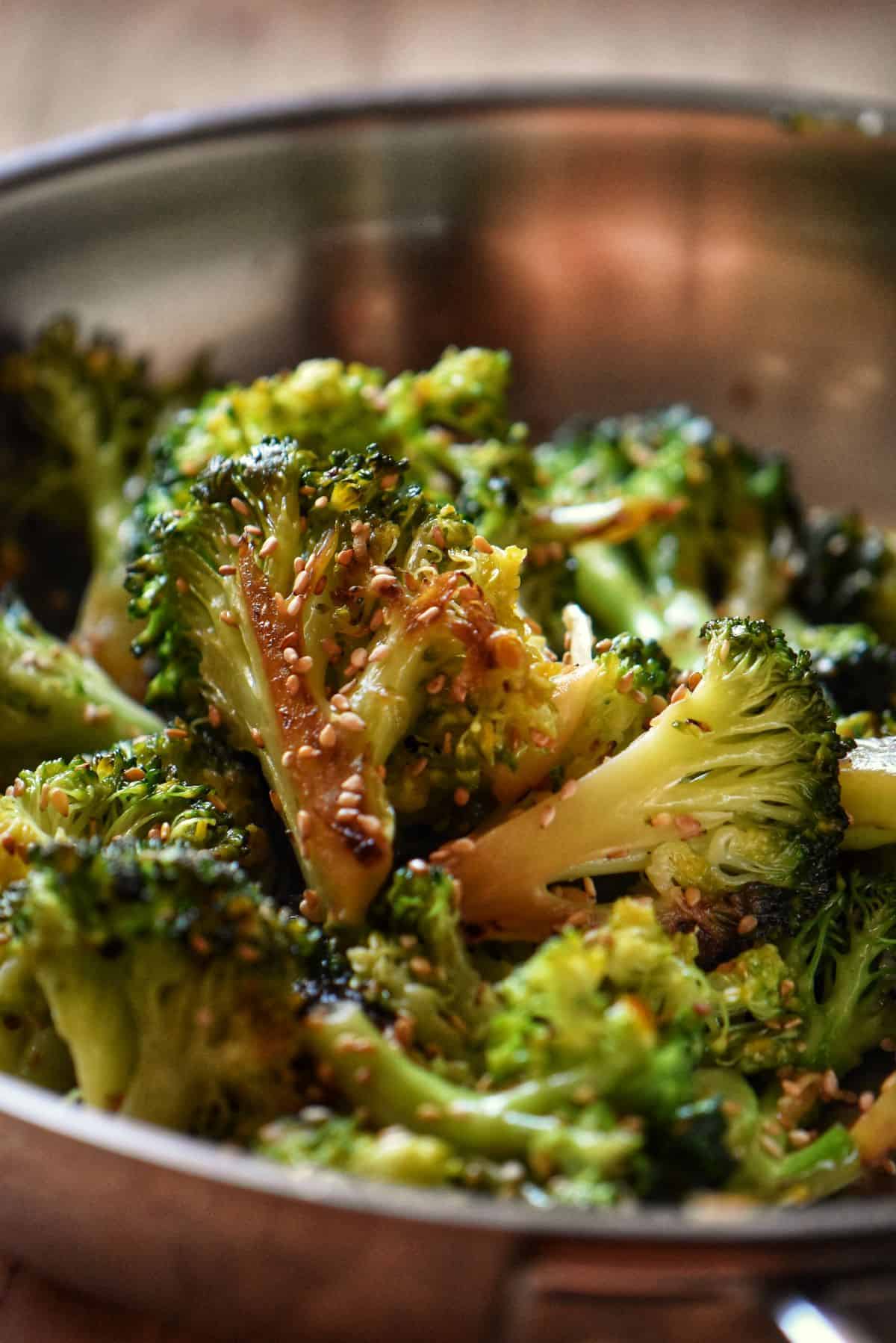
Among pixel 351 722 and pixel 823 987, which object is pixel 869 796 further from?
pixel 351 722

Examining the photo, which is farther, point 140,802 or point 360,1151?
point 140,802

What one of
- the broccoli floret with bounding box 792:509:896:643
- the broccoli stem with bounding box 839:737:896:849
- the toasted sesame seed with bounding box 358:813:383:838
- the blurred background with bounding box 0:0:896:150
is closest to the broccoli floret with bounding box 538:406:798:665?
the broccoli floret with bounding box 792:509:896:643

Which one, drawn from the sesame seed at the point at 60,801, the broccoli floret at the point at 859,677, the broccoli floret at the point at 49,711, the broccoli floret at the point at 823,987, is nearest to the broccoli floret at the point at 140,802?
the sesame seed at the point at 60,801

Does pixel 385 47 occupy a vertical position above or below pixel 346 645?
above

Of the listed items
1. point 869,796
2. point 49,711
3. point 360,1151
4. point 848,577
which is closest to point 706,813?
point 869,796

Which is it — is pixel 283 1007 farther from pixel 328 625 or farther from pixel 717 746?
pixel 717 746

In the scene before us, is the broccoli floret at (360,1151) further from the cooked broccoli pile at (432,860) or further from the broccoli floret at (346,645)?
the broccoli floret at (346,645)

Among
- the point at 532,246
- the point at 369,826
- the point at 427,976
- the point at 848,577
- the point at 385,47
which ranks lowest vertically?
the point at 848,577
